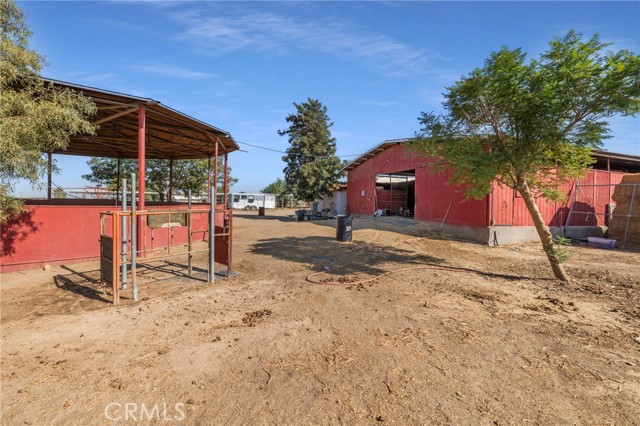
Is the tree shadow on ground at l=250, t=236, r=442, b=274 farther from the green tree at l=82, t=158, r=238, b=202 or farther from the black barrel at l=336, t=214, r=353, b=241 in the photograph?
the green tree at l=82, t=158, r=238, b=202

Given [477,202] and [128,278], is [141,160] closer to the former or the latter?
[128,278]

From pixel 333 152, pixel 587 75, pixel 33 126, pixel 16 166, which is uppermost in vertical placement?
pixel 333 152

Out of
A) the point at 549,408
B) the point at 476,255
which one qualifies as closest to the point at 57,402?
the point at 549,408

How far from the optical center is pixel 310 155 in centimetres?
2975

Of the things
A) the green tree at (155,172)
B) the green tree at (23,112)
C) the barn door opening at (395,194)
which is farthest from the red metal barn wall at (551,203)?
the green tree at (155,172)

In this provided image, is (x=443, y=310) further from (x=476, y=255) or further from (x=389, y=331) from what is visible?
(x=476, y=255)

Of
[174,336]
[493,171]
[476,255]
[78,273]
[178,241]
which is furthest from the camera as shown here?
[178,241]

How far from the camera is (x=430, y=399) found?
9.23 feet

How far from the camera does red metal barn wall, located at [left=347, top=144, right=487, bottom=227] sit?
1311 cm

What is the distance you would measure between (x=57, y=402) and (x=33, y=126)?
549 cm

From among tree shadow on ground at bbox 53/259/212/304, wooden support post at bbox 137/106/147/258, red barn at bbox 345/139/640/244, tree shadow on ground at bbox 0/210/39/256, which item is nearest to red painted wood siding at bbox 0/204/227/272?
tree shadow on ground at bbox 0/210/39/256

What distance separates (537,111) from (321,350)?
6316 millimetres

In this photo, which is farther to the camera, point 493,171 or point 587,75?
point 493,171

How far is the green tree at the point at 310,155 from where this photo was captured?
A: 26797mm
